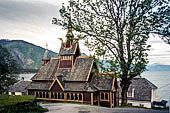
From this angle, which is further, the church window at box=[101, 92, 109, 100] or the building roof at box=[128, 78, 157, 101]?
the building roof at box=[128, 78, 157, 101]

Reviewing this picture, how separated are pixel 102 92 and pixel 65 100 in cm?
733

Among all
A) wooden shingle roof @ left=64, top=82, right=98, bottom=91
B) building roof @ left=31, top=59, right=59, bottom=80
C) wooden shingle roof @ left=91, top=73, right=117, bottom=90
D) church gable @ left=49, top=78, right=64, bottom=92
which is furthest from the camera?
building roof @ left=31, top=59, right=59, bottom=80

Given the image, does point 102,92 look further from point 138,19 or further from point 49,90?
point 138,19

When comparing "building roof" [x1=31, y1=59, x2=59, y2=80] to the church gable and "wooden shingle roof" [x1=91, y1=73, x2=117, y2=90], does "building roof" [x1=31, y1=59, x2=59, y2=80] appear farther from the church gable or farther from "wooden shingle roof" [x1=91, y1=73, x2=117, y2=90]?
"wooden shingle roof" [x1=91, y1=73, x2=117, y2=90]

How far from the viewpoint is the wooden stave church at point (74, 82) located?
1337 inches

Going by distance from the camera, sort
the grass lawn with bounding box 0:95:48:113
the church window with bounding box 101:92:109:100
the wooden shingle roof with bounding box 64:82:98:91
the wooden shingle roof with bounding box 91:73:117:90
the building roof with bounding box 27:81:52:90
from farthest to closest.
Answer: the building roof with bounding box 27:81:52:90
the church window with bounding box 101:92:109:100
the wooden shingle roof with bounding box 91:73:117:90
the wooden shingle roof with bounding box 64:82:98:91
the grass lawn with bounding box 0:95:48:113

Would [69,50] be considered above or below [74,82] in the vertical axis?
above

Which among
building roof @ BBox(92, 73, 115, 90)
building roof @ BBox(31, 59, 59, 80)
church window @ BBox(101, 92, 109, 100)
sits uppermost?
building roof @ BBox(31, 59, 59, 80)

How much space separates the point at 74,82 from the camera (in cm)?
3578

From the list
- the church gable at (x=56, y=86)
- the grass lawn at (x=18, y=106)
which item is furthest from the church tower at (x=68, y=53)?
the grass lawn at (x=18, y=106)

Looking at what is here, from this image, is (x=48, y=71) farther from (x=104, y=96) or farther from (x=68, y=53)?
(x=104, y=96)

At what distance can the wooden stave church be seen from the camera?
33969mm

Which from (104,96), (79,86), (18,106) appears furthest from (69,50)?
(18,106)

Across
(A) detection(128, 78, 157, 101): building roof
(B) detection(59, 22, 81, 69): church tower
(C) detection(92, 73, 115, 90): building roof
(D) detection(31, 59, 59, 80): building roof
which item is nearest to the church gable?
(D) detection(31, 59, 59, 80): building roof
